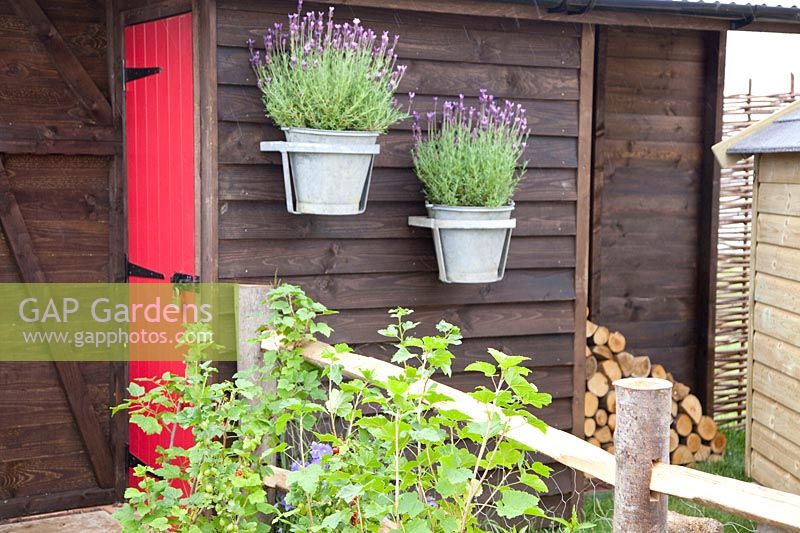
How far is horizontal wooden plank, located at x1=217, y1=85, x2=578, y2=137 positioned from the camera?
3.99 meters

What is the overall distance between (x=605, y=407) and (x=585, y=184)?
1787 mm

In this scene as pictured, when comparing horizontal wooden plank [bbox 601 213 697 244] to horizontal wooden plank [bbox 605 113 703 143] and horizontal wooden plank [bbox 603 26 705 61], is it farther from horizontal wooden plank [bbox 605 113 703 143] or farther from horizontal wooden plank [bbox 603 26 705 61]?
horizontal wooden plank [bbox 603 26 705 61]

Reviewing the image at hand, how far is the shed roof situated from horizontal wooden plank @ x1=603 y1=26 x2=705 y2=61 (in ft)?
3.80

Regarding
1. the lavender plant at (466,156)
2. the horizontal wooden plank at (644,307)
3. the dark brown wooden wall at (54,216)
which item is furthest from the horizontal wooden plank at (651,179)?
the dark brown wooden wall at (54,216)

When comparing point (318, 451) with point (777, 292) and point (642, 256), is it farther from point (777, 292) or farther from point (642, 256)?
point (642, 256)

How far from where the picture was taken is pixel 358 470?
2633 millimetres

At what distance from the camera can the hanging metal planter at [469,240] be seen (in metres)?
4.06

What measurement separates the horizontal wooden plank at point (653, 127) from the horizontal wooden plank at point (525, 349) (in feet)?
6.12

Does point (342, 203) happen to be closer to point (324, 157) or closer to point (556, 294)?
point (324, 157)

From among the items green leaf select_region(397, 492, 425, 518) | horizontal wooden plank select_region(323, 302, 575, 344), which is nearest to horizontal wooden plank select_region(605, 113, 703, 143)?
horizontal wooden plank select_region(323, 302, 575, 344)

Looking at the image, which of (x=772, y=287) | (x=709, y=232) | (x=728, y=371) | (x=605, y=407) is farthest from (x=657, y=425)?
(x=728, y=371)

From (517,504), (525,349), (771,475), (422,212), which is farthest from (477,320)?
(517,504)

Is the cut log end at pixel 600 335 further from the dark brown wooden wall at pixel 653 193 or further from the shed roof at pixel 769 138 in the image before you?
the shed roof at pixel 769 138

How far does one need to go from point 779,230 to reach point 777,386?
2.46 ft
